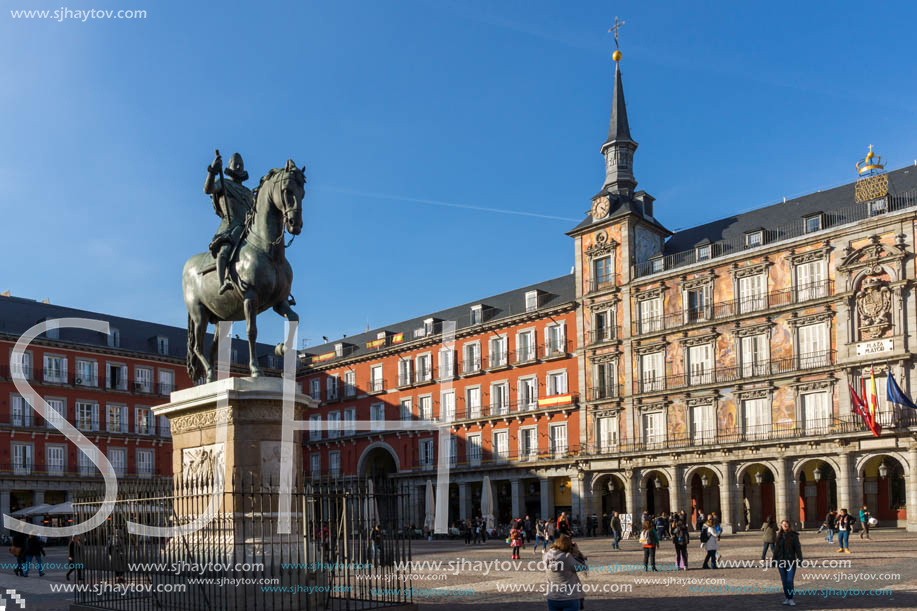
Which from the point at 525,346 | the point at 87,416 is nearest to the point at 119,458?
the point at 87,416

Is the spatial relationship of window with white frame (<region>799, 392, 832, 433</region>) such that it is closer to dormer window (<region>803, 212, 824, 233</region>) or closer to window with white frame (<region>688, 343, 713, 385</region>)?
window with white frame (<region>688, 343, 713, 385</region>)

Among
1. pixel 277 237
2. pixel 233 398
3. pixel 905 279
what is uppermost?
pixel 905 279

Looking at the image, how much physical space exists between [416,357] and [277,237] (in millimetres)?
52415

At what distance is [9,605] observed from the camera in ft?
55.2

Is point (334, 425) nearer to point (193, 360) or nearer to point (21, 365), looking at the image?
point (21, 365)

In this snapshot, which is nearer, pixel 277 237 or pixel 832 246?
pixel 277 237

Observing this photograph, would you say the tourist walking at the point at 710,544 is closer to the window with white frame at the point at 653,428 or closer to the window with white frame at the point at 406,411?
the window with white frame at the point at 653,428

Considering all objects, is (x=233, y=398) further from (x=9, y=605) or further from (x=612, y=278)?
(x=612, y=278)

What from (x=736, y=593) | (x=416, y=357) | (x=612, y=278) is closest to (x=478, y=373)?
(x=416, y=357)

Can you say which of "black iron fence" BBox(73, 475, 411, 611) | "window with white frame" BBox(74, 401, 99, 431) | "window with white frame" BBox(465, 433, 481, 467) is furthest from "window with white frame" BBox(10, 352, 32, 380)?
"black iron fence" BBox(73, 475, 411, 611)

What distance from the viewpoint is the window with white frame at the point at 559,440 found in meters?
54.8

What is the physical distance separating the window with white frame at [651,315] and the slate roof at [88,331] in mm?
29898

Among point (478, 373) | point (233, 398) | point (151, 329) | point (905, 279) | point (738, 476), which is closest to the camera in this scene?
point (233, 398)

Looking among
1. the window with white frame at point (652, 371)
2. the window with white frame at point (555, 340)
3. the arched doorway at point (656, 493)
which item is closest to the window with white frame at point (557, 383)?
the window with white frame at point (555, 340)
